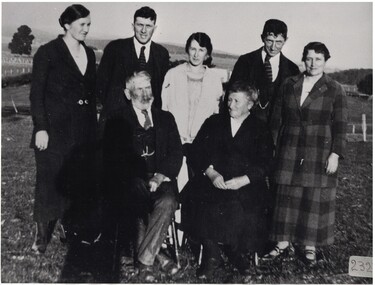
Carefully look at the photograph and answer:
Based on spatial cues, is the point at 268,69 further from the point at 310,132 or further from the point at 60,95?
the point at 60,95

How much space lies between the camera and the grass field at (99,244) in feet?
10.5

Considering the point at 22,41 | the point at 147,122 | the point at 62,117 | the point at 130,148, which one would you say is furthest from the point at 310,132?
the point at 22,41

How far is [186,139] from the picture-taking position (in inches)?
136

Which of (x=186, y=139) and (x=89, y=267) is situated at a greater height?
(x=186, y=139)

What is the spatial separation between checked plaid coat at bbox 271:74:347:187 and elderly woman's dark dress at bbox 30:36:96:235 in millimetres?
1671

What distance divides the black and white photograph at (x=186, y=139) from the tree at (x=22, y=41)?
0.01m

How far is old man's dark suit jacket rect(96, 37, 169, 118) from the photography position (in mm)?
3414

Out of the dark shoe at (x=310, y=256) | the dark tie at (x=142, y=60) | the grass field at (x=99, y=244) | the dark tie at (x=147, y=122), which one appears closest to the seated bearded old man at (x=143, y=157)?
the dark tie at (x=147, y=122)

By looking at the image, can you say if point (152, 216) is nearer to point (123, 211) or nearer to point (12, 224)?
point (123, 211)

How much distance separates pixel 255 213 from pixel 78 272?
154cm

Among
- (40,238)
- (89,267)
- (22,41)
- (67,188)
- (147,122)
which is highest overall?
(22,41)

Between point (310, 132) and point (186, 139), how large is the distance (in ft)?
3.47

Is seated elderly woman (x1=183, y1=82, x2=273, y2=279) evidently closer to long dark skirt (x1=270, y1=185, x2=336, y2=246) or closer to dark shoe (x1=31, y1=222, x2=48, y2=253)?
long dark skirt (x1=270, y1=185, x2=336, y2=246)

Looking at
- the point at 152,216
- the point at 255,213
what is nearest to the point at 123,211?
the point at 152,216
